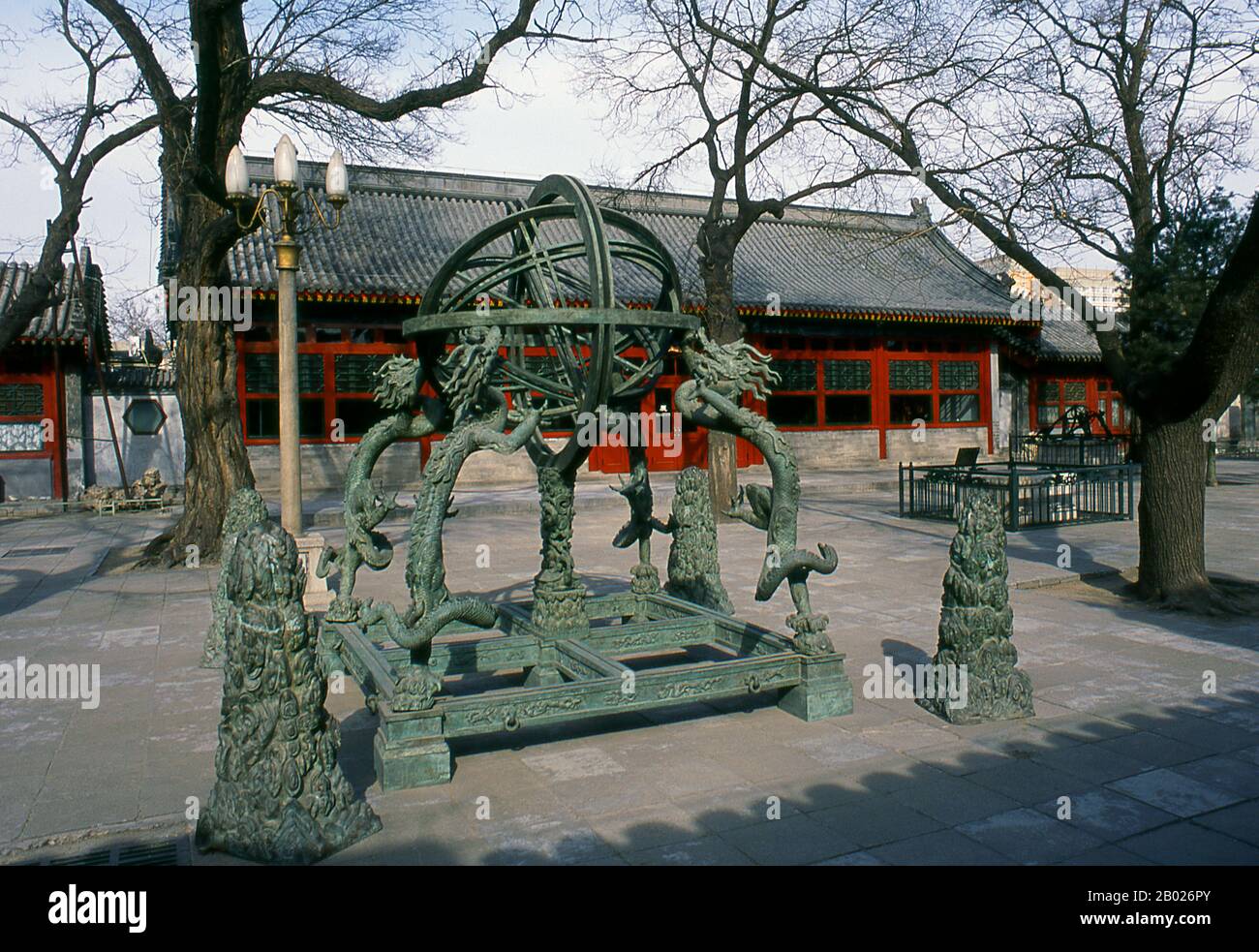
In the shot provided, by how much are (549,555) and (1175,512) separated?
18.4ft

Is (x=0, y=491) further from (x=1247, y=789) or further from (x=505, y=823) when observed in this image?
(x=1247, y=789)

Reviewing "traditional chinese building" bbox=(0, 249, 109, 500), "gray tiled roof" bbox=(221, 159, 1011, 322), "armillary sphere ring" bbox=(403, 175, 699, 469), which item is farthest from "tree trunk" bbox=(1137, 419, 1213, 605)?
"traditional chinese building" bbox=(0, 249, 109, 500)

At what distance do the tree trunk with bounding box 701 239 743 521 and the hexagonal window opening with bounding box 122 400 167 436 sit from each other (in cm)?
1150

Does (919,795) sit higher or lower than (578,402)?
lower

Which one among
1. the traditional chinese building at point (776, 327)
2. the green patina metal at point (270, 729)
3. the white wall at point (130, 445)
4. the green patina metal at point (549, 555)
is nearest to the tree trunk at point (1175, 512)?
the green patina metal at point (549, 555)

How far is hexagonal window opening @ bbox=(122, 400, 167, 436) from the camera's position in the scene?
62.5 feet

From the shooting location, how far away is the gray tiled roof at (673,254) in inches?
733

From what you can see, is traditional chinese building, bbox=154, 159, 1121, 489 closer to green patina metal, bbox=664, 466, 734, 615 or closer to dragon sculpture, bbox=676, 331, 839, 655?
green patina metal, bbox=664, 466, 734, 615

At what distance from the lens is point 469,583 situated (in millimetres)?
9984

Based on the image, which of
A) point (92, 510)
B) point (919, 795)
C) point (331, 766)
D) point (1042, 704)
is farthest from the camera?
point (92, 510)

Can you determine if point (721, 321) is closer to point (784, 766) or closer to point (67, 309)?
point (784, 766)
